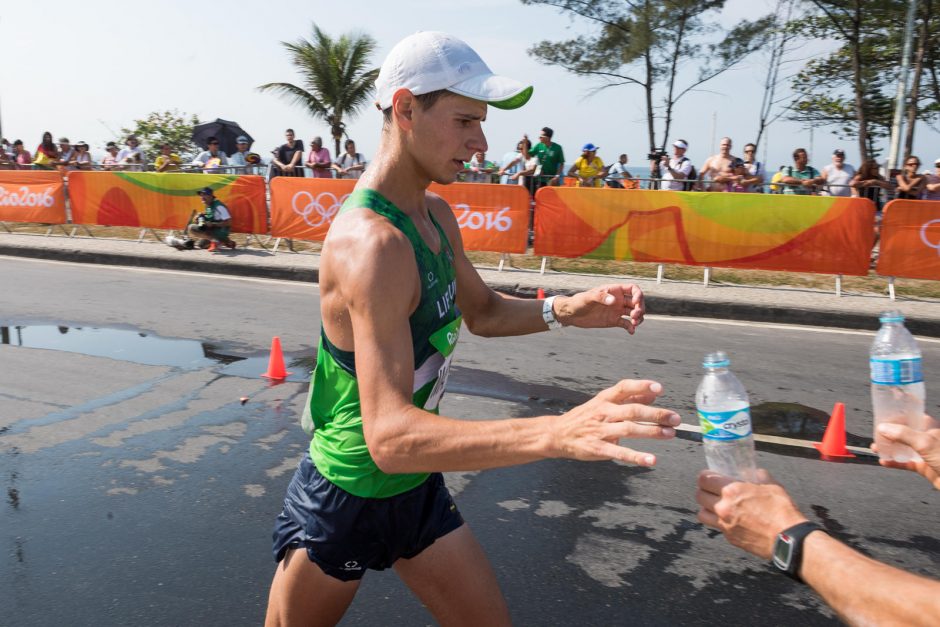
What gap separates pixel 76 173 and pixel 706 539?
572 inches

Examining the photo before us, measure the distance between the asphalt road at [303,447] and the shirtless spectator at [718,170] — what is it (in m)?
4.40

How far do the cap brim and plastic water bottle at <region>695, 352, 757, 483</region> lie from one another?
0.76 m

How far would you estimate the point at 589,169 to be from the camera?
13.4 m

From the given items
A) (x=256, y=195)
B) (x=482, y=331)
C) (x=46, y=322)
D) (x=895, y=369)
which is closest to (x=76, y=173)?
(x=256, y=195)

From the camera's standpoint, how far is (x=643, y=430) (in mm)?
1465

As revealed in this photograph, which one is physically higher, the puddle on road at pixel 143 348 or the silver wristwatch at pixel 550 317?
the silver wristwatch at pixel 550 317

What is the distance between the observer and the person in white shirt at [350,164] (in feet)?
48.9

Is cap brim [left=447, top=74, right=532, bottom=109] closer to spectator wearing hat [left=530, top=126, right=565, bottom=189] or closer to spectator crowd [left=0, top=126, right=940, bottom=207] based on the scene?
spectator crowd [left=0, top=126, right=940, bottom=207]

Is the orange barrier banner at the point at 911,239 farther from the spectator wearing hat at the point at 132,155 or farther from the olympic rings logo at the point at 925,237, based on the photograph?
the spectator wearing hat at the point at 132,155

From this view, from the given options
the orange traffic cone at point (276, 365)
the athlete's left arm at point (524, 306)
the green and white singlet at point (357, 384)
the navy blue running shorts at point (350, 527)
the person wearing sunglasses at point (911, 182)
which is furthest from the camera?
the person wearing sunglasses at point (911, 182)

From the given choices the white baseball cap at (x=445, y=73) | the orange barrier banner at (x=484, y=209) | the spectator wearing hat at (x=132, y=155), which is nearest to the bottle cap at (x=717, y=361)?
the white baseball cap at (x=445, y=73)

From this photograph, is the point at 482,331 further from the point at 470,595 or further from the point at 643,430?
the point at 643,430

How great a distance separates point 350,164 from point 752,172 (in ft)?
24.6

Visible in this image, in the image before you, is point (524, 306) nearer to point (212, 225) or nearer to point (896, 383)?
point (896, 383)
